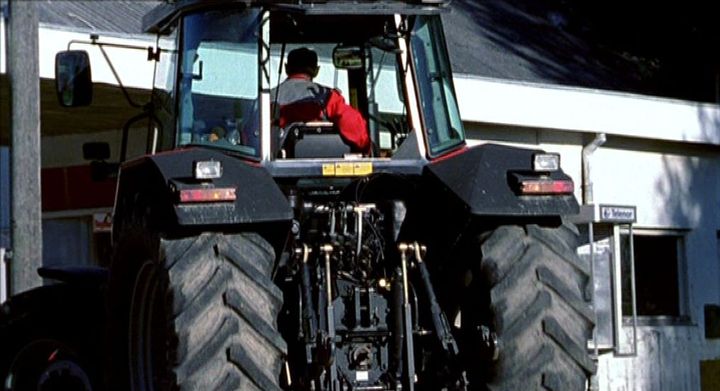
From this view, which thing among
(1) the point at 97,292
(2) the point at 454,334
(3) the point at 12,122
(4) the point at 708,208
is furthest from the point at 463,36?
(2) the point at 454,334

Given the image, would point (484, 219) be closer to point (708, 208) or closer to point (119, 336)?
point (119, 336)

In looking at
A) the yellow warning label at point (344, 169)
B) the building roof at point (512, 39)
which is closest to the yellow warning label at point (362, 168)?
the yellow warning label at point (344, 169)

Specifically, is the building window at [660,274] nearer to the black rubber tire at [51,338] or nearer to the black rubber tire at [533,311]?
the black rubber tire at [51,338]

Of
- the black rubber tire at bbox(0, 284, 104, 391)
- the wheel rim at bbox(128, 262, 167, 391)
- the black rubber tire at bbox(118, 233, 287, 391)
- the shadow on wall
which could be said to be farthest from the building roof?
the black rubber tire at bbox(118, 233, 287, 391)

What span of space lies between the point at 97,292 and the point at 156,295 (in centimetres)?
204

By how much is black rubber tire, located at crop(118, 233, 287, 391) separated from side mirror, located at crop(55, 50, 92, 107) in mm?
2403

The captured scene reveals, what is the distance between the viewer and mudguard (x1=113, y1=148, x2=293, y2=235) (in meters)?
8.59

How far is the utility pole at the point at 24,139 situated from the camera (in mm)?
14461

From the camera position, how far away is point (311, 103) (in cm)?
991

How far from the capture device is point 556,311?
8.89 metres

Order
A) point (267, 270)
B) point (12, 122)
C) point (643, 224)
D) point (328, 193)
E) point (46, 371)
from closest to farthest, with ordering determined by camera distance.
Result: point (267, 270) → point (328, 193) → point (46, 371) → point (12, 122) → point (643, 224)

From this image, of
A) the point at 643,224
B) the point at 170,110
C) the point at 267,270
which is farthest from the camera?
the point at 643,224

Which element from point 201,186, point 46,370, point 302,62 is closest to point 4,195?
point 46,370

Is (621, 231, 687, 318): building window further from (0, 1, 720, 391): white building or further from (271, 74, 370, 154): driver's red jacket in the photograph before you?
(271, 74, 370, 154): driver's red jacket
